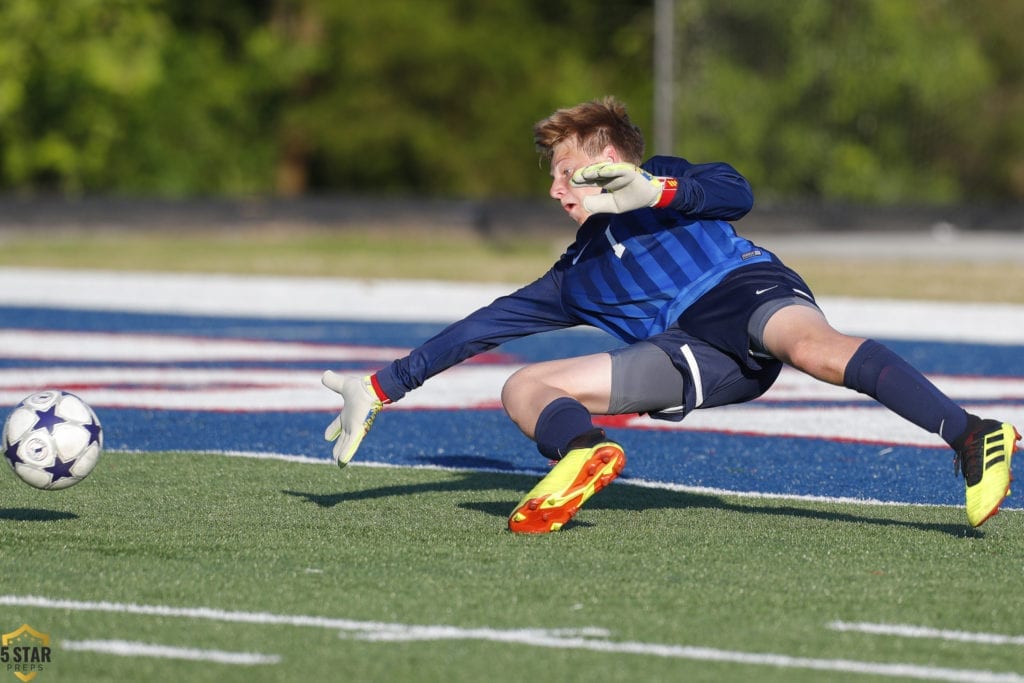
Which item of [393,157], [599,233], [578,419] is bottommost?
[393,157]

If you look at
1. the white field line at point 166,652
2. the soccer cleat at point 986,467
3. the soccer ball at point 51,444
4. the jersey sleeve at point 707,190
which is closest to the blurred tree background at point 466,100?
the soccer ball at point 51,444

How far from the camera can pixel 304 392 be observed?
10.5 meters

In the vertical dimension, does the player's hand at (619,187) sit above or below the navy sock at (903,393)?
above

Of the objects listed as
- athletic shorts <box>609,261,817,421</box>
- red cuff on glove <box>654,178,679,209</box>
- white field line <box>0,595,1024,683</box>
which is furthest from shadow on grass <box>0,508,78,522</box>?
red cuff on glove <box>654,178,679,209</box>

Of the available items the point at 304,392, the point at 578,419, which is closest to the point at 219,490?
the point at 578,419

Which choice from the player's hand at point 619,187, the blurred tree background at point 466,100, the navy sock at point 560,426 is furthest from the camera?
the blurred tree background at point 466,100

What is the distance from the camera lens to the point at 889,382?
220 inches

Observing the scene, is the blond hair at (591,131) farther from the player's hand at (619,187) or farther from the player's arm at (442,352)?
the player's arm at (442,352)

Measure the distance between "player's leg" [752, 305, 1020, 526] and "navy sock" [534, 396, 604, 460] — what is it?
2.22ft

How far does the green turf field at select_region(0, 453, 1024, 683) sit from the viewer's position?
4.29 m

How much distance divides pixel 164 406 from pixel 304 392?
3.33ft

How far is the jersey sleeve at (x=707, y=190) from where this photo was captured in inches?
225

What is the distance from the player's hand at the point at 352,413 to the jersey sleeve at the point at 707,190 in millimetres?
1217

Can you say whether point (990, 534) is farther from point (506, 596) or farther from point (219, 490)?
point (219, 490)
